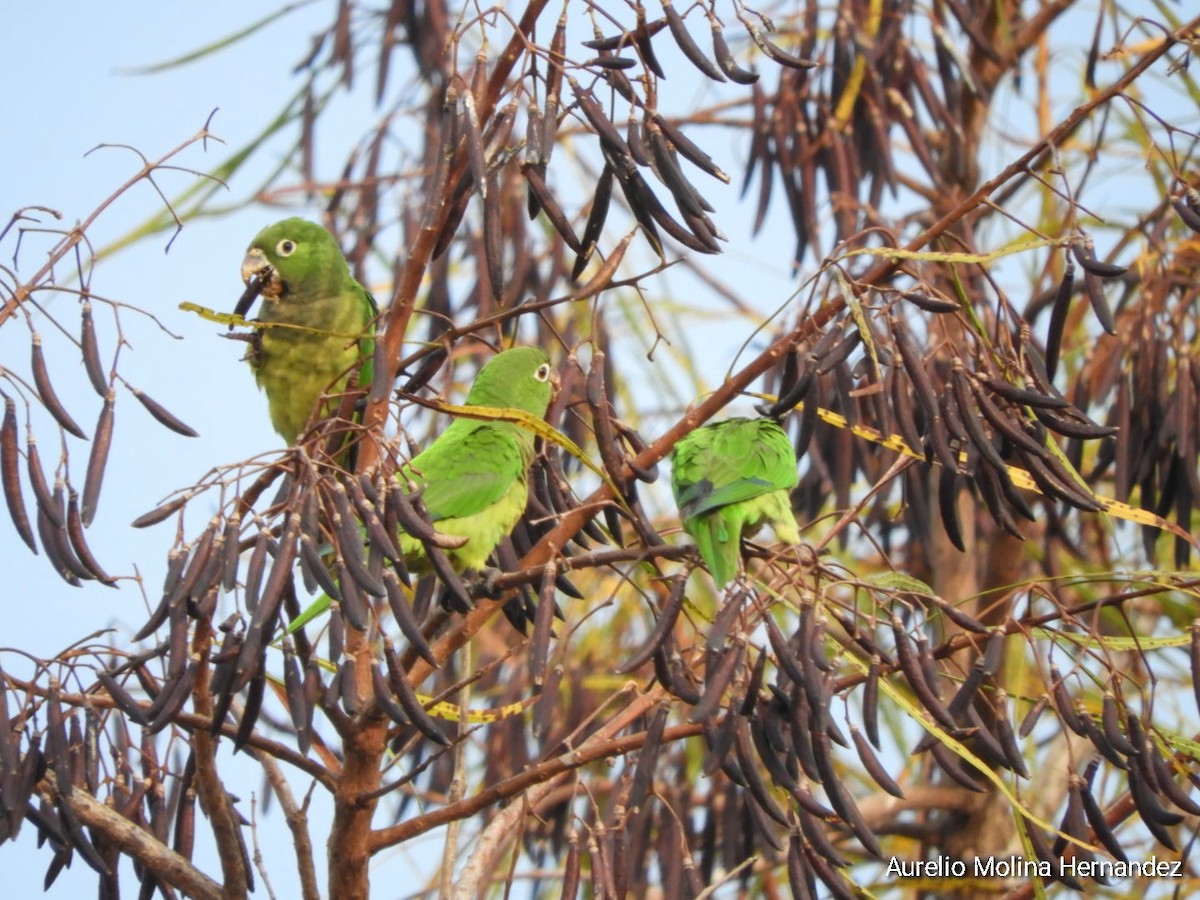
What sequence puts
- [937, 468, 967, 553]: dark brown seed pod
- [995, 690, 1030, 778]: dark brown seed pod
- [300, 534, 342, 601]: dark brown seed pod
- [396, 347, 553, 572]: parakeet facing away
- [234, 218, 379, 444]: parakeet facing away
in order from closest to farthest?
[300, 534, 342, 601]: dark brown seed pod < [995, 690, 1030, 778]: dark brown seed pod < [937, 468, 967, 553]: dark brown seed pod < [396, 347, 553, 572]: parakeet facing away < [234, 218, 379, 444]: parakeet facing away

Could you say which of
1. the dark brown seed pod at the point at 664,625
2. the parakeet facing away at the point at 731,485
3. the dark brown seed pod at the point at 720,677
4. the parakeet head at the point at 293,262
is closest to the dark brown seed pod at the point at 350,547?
the dark brown seed pod at the point at 664,625

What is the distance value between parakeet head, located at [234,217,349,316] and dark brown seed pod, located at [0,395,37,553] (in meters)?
2.00

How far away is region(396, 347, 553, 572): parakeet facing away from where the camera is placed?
3332 mm

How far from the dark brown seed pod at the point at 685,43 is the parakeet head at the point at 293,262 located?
2.23 metres

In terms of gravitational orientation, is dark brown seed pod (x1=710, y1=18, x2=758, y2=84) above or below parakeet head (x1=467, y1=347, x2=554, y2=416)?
below

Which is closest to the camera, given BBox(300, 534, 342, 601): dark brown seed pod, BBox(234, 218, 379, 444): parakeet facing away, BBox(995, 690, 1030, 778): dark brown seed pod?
BBox(300, 534, 342, 601): dark brown seed pod

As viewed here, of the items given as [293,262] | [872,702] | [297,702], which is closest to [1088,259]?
[872,702]

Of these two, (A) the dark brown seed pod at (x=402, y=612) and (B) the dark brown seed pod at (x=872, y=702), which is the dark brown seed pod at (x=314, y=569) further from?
(B) the dark brown seed pod at (x=872, y=702)

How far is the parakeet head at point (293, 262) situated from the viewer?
14.1 feet

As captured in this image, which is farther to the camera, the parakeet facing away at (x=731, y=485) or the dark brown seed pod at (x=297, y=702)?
the parakeet facing away at (x=731, y=485)

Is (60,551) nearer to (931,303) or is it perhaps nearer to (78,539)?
(78,539)

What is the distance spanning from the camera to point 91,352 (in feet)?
7.49

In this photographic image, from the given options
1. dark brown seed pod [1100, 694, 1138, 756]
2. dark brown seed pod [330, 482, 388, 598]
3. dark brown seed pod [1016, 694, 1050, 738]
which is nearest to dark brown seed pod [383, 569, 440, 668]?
dark brown seed pod [330, 482, 388, 598]

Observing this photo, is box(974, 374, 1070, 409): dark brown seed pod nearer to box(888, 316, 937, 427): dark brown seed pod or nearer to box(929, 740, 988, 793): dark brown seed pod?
box(888, 316, 937, 427): dark brown seed pod
